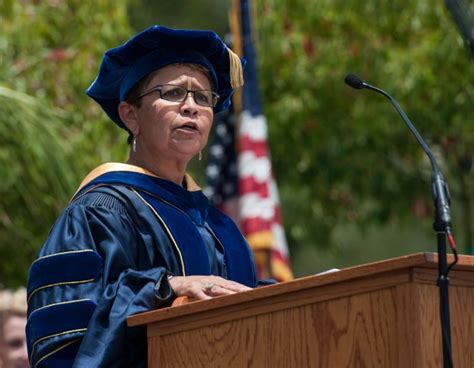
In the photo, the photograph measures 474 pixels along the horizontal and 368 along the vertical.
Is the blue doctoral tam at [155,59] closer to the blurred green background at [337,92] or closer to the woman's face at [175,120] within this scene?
the woman's face at [175,120]

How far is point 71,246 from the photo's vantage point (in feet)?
14.2

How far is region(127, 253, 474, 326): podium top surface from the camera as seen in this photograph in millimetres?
3568

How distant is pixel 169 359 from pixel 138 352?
209mm

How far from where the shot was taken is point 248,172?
11.7 m

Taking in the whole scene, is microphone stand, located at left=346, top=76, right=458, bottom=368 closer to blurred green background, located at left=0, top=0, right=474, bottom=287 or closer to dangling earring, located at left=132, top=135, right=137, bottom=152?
dangling earring, located at left=132, top=135, right=137, bottom=152

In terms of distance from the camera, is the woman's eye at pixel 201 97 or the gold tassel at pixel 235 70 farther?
the gold tassel at pixel 235 70

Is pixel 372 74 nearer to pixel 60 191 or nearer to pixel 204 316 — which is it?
pixel 60 191

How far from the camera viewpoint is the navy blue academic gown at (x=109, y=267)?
4156mm

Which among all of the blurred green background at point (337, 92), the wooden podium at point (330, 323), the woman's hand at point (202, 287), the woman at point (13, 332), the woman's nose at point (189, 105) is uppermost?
the blurred green background at point (337, 92)

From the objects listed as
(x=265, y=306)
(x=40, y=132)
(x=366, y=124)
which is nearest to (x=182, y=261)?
(x=265, y=306)

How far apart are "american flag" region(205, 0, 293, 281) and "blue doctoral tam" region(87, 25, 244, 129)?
6.24 metres

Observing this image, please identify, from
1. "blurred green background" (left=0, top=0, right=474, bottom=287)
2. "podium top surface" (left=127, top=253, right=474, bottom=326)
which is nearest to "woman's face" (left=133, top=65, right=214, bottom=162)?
"podium top surface" (left=127, top=253, right=474, bottom=326)

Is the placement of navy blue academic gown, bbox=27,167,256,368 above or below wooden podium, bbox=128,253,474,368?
above

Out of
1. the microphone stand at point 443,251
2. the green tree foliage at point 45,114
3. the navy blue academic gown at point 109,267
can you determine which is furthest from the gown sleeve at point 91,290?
the green tree foliage at point 45,114
